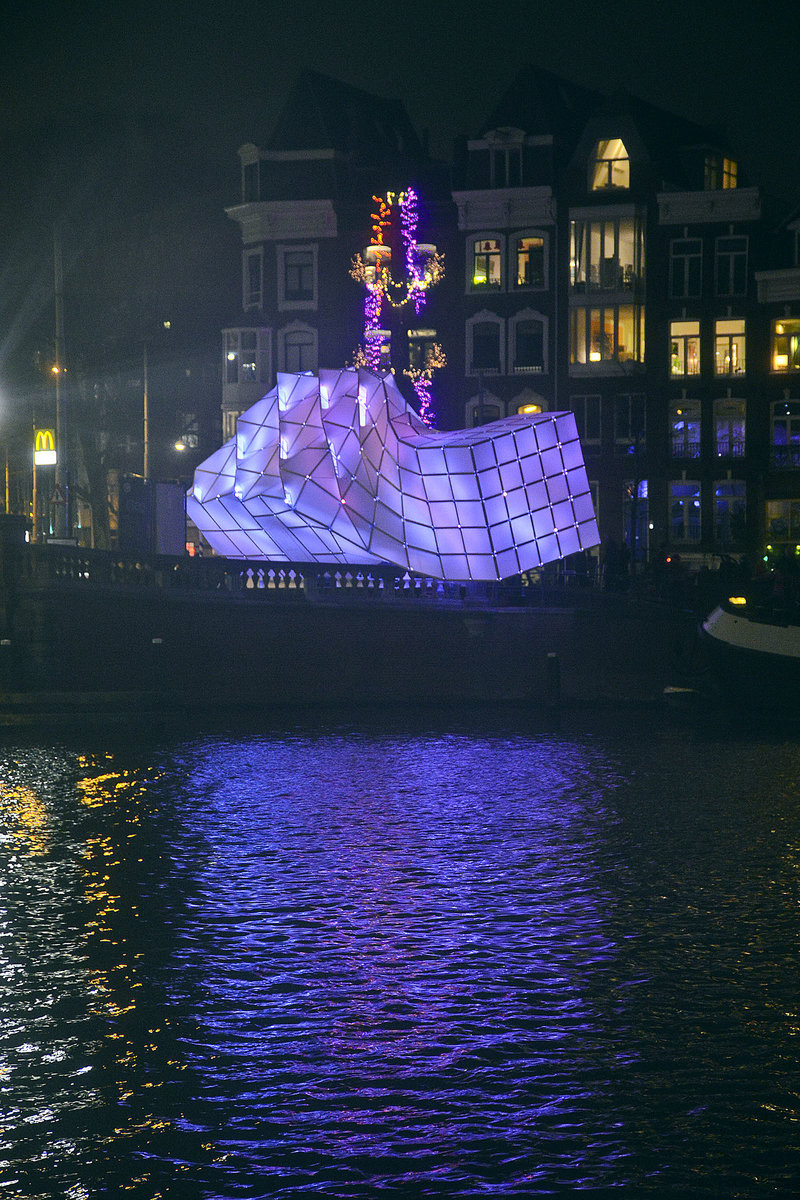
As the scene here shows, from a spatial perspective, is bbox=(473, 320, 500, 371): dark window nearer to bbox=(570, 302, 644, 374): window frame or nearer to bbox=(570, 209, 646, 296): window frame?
bbox=(570, 302, 644, 374): window frame

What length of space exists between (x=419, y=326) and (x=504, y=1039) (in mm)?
54606

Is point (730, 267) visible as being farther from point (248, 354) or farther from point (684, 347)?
point (248, 354)

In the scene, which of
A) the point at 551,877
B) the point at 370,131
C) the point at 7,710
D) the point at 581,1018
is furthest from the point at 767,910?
the point at 370,131

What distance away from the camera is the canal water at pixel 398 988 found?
252 inches

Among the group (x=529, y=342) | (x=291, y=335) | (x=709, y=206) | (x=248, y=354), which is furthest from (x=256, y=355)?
(x=709, y=206)

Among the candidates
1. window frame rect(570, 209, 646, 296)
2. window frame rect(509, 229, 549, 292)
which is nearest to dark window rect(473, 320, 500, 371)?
window frame rect(509, 229, 549, 292)

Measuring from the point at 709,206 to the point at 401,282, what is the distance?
59.7 feet

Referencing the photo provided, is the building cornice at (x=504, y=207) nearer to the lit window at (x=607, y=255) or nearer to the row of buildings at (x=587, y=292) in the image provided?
the row of buildings at (x=587, y=292)

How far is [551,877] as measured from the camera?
41.3ft

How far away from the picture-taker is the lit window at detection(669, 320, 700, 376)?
186 feet

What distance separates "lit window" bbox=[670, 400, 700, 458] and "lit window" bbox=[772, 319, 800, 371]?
338 cm

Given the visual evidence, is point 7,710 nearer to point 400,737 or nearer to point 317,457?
point 400,737

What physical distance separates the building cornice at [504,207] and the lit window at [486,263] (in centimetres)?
69

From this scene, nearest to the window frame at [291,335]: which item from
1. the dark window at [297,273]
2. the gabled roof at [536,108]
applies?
the dark window at [297,273]
